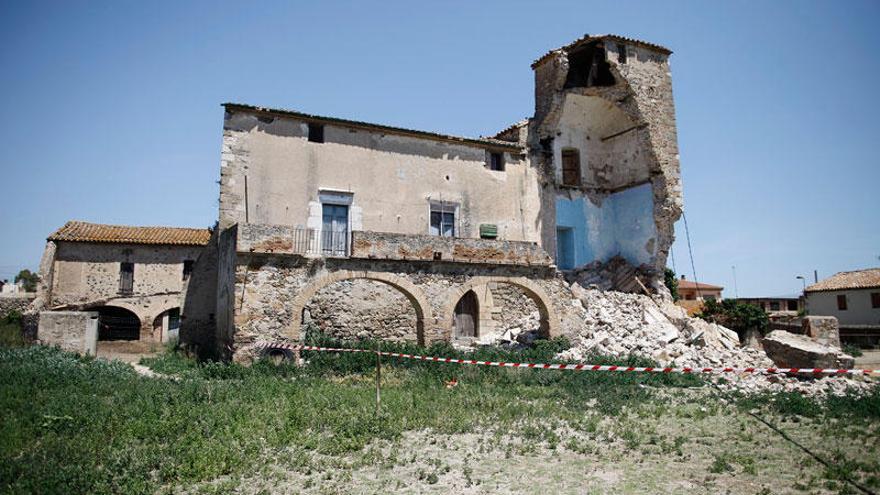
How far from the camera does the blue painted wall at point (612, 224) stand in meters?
24.0

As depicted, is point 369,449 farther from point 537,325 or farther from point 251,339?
point 537,325

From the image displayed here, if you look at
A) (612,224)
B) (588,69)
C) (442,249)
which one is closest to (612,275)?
(612,224)

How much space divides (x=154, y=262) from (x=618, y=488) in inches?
1075

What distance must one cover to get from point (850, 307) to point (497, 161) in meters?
26.9

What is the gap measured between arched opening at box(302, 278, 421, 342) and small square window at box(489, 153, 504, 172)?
6825 millimetres

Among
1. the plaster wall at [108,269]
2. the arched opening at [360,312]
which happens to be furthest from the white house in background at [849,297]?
the plaster wall at [108,269]

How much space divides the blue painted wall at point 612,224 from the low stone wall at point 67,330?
18.0m

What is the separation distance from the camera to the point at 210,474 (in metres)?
6.53

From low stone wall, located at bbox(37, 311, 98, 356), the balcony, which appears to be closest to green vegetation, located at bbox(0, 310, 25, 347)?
low stone wall, located at bbox(37, 311, 98, 356)

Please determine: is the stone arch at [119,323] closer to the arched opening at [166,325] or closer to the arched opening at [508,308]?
the arched opening at [166,325]

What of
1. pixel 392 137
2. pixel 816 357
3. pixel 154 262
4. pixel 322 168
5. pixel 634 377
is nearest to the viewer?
pixel 634 377

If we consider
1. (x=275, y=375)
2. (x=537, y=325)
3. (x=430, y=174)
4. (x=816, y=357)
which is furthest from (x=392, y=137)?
(x=816, y=357)

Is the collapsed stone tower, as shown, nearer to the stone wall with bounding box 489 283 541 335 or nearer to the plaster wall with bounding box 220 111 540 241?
the plaster wall with bounding box 220 111 540 241

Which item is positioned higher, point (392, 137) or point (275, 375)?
point (392, 137)
